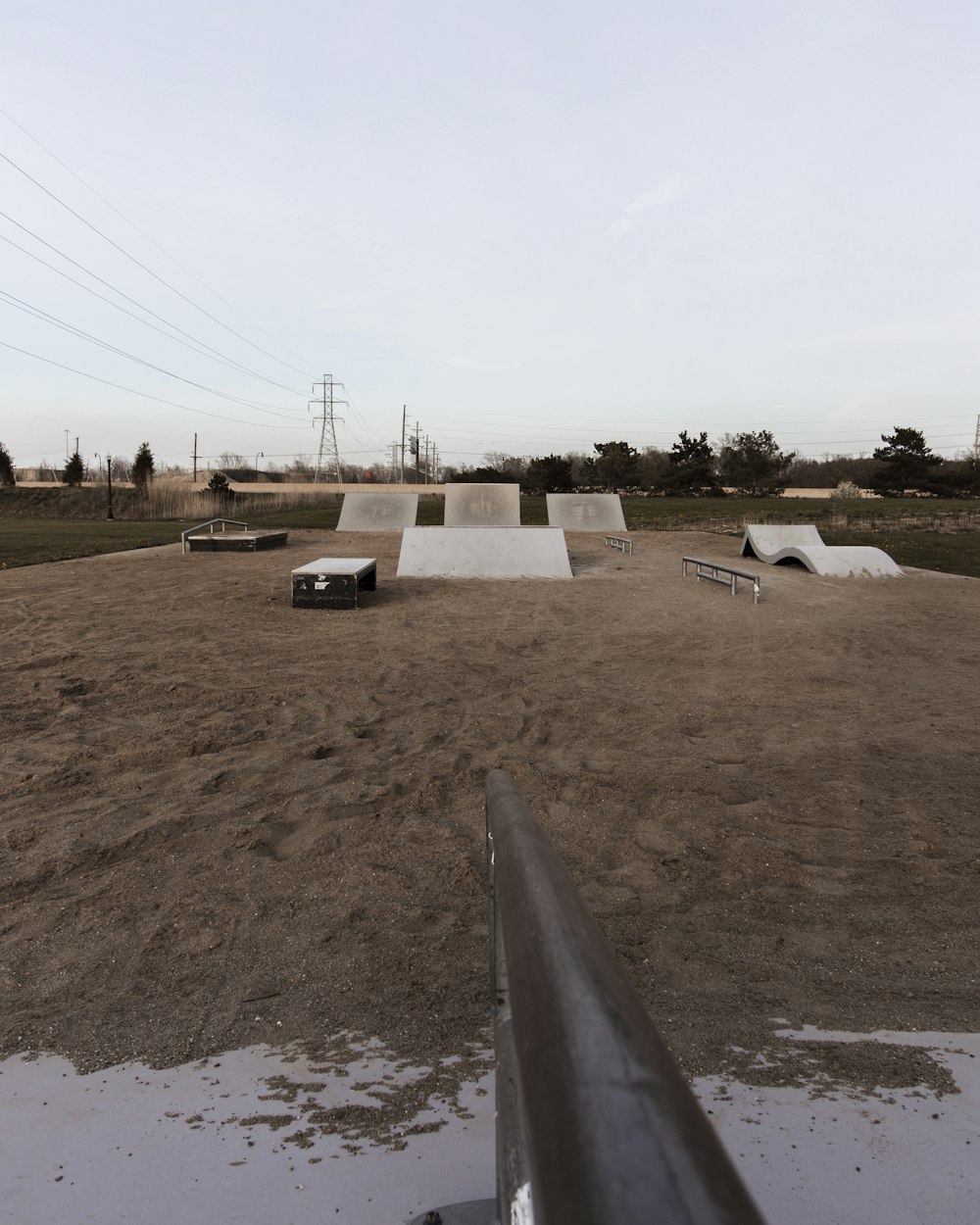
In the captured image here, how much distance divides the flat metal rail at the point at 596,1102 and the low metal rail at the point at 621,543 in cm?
1547

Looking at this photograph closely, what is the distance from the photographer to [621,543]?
17000mm

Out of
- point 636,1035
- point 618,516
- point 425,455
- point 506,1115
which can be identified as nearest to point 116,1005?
point 506,1115

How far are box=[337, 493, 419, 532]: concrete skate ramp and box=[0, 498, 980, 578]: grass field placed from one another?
116 cm

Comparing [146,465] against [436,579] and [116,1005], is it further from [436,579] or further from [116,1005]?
[116,1005]

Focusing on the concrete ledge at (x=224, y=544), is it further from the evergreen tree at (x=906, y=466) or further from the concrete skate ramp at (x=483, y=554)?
the evergreen tree at (x=906, y=466)

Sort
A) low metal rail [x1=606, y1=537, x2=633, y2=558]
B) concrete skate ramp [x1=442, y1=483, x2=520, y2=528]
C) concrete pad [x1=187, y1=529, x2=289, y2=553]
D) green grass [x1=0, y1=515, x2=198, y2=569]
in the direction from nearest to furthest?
1. green grass [x1=0, y1=515, x2=198, y2=569]
2. concrete pad [x1=187, y1=529, x2=289, y2=553]
3. low metal rail [x1=606, y1=537, x2=633, y2=558]
4. concrete skate ramp [x1=442, y1=483, x2=520, y2=528]

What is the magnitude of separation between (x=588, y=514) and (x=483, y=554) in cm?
938

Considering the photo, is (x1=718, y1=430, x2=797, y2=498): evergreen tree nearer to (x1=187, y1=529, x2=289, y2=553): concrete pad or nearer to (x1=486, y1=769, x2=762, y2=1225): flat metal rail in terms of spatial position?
(x1=187, y1=529, x2=289, y2=553): concrete pad

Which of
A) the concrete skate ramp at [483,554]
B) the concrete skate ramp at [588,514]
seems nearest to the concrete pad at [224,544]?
the concrete skate ramp at [483,554]

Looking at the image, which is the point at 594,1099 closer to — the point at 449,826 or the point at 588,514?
the point at 449,826

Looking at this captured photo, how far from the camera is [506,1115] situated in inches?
48.5

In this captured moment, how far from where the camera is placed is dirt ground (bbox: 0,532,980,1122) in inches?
105

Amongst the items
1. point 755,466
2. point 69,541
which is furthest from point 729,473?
point 69,541

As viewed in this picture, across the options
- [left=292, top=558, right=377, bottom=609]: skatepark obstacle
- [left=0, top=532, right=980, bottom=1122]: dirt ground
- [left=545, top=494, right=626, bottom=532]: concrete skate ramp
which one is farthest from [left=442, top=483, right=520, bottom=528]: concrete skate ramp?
[left=0, top=532, right=980, bottom=1122]: dirt ground
